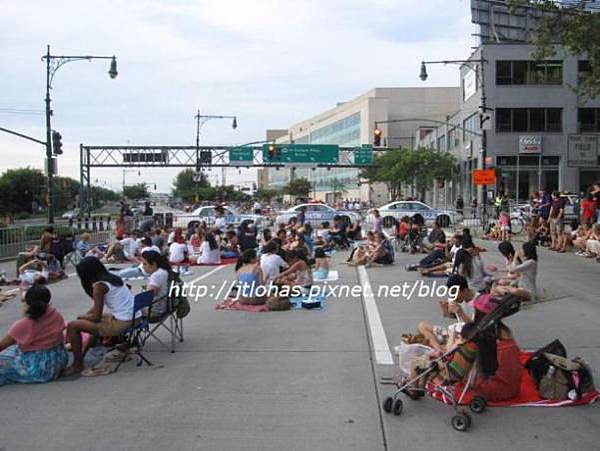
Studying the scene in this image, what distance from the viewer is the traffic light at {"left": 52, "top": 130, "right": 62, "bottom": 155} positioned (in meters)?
30.1

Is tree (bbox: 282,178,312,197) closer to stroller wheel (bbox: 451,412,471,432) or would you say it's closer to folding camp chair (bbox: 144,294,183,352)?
folding camp chair (bbox: 144,294,183,352)

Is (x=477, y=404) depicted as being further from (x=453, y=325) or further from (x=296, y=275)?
(x=296, y=275)

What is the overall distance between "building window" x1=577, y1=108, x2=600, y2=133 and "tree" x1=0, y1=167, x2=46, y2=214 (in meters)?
58.2

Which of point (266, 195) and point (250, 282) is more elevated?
point (266, 195)

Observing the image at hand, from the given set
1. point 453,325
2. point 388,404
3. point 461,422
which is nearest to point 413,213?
point 453,325

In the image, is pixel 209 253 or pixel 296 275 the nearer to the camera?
pixel 296 275

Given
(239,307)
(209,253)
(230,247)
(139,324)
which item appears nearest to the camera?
(139,324)

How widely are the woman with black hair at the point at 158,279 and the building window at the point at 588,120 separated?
1849 inches

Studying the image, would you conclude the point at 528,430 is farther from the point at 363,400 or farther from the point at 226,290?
the point at 226,290

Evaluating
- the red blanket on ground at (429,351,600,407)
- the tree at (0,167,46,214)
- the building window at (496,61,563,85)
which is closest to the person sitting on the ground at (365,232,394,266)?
the red blanket on ground at (429,351,600,407)

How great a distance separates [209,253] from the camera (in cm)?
1983

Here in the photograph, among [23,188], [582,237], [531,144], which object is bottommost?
→ [582,237]

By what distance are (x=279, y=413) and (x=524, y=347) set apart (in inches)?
149

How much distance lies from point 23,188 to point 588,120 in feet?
208
